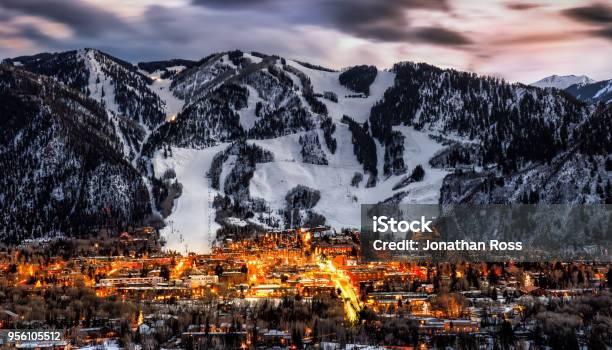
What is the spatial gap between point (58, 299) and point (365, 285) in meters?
47.7

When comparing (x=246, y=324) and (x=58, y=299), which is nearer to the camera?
(x=246, y=324)

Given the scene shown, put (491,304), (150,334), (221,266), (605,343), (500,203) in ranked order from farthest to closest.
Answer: (500,203)
(221,266)
(491,304)
(150,334)
(605,343)

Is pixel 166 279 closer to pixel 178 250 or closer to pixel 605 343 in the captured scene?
pixel 178 250

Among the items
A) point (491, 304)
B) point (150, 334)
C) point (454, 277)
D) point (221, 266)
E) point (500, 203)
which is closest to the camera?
point (150, 334)

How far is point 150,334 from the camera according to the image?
10956 centimetres

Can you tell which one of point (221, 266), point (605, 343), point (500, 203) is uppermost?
point (500, 203)

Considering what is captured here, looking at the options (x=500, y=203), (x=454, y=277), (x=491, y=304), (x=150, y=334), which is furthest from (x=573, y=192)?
(x=150, y=334)

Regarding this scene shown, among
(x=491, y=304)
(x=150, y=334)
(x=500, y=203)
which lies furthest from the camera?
(x=500, y=203)

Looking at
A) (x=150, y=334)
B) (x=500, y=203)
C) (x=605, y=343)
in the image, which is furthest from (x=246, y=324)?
(x=500, y=203)

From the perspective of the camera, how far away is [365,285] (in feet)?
473

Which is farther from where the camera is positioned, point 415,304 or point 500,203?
point 500,203

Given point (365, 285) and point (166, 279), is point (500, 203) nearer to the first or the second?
point (365, 285)

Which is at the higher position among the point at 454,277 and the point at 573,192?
the point at 573,192

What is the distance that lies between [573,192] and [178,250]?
82688 mm
